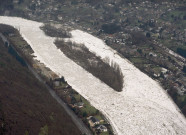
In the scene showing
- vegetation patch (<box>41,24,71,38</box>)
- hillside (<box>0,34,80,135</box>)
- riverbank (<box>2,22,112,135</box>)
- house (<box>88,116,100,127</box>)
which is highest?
hillside (<box>0,34,80,135</box>)

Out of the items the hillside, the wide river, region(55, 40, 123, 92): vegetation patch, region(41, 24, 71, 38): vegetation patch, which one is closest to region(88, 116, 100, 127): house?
the wide river

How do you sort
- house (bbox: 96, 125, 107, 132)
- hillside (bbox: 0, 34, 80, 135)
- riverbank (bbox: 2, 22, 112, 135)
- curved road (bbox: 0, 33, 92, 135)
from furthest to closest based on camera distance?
riverbank (bbox: 2, 22, 112, 135), house (bbox: 96, 125, 107, 132), curved road (bbox: 0, 33, 92, 135), hillside (bbox: 0, 34, 80, 135)

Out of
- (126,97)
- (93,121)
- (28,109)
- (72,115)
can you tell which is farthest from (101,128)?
(126,97)

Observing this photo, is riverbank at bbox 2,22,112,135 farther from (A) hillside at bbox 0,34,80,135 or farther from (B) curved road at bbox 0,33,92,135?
(A) hillside at bbox 0,34,80,135

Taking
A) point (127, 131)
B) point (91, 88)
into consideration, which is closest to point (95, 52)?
point (91, 88)

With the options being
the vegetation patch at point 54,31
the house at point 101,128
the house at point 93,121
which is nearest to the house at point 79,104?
the house at point 93,121

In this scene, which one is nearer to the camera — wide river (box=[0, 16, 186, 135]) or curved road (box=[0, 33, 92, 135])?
curved road (box=[0, 33, 92, 135])
